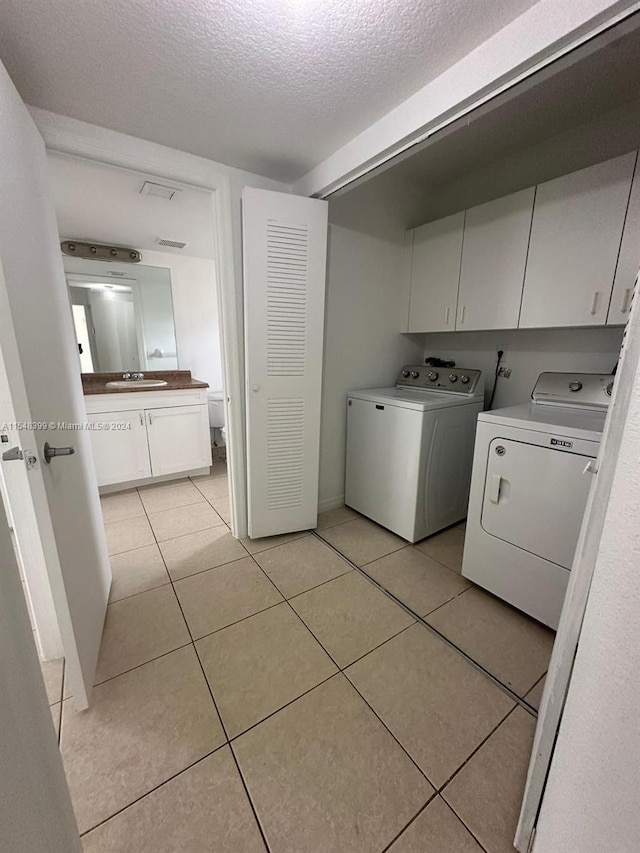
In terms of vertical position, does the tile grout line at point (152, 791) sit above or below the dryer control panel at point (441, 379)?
below

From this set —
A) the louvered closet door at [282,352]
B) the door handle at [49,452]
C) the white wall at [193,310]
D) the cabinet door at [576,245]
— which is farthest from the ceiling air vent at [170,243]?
the cabinet door at [576,245]

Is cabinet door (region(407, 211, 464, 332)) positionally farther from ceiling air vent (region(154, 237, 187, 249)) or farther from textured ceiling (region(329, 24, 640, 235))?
ceiling air vent (region(154, 237, 187, 249))

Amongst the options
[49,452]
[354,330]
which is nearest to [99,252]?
[354,330]

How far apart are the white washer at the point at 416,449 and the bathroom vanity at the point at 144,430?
1.52 m

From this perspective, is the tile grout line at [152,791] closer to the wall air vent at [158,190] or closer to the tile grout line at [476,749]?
the tile grout line at [476,749]

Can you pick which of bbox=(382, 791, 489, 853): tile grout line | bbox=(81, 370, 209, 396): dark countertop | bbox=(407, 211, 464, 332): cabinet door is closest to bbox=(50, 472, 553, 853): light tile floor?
bbox=(382, 791, 489, 853): tile grout line

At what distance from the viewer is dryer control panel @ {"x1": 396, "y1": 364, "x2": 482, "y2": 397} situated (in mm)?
2223

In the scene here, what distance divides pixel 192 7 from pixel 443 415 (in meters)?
1.95

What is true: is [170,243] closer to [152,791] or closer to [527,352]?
[527,352]

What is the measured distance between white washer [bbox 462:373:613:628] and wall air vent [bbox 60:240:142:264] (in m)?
3.36

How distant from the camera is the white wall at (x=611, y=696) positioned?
0.50 metres

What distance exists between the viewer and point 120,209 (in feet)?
7.79

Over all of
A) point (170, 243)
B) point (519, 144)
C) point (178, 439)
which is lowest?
point (178, 439)

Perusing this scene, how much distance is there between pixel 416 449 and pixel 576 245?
130cm
